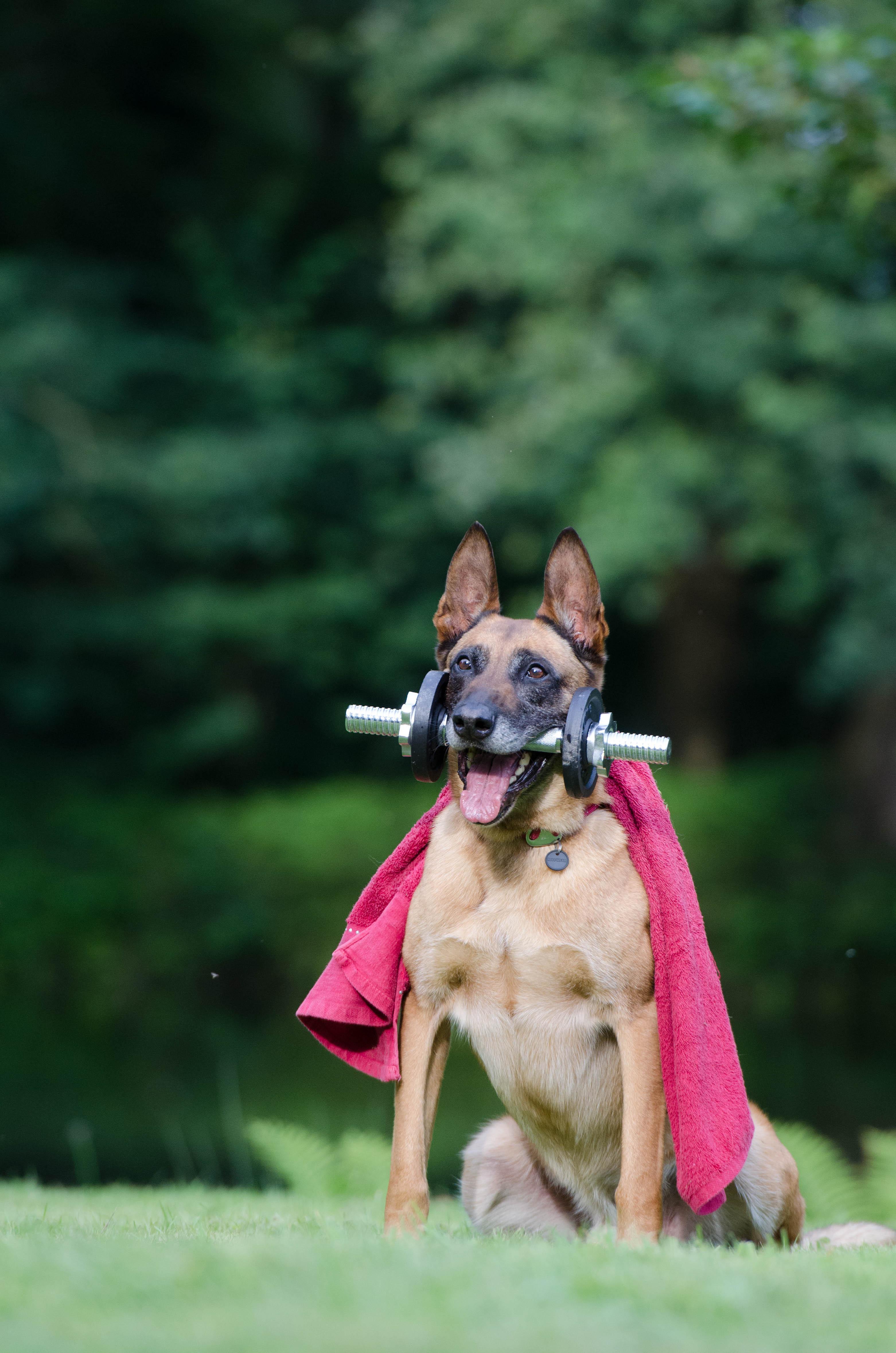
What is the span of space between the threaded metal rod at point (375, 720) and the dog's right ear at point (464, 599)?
0.40 meters

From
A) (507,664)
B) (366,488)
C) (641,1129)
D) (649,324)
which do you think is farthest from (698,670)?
(641,1129)

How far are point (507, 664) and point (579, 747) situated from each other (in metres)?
0.44

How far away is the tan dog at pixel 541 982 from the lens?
3891 millimetres

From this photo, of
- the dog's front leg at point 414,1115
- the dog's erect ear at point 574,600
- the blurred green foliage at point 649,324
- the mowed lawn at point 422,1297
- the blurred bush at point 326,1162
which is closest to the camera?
the mowed lawn at point 422,1297

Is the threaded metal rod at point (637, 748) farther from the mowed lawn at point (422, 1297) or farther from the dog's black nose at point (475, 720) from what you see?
the mowed lawn at point (422, 1297)

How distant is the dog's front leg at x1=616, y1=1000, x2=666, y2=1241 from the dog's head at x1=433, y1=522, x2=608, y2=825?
0.72 meters

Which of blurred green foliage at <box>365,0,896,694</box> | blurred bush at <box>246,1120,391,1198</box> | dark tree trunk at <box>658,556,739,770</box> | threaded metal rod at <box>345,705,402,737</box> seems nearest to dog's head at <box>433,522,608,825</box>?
threaded metal rod at <box>345,705,402,737</box>

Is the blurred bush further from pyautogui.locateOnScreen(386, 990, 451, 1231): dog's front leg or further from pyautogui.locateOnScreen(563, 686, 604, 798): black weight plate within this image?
pyautogui.locateOnScreen(563, 686, 604, 798): black weight plate

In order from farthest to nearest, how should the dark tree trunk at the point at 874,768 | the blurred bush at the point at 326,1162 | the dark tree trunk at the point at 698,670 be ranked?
the dark tree trunk at the point at 698,670, the dark tree trunk at the point at 874,768, the blurred bush at the point at 326,1162

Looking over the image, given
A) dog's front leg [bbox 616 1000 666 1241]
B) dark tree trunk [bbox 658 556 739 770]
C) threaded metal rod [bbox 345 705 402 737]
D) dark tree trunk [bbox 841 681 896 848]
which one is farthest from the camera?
dark tree trunk [bbox 658 556 739 770]

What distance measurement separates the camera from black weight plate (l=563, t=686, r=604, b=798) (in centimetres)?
386

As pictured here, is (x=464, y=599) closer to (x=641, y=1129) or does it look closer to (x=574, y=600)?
(x=574, y=600)

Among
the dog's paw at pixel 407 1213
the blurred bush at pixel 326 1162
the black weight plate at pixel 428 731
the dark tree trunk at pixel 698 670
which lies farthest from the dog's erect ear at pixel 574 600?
the dark tree trunk at pixel 698 670

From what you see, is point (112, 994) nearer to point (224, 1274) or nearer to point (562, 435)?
point (562, 435)
